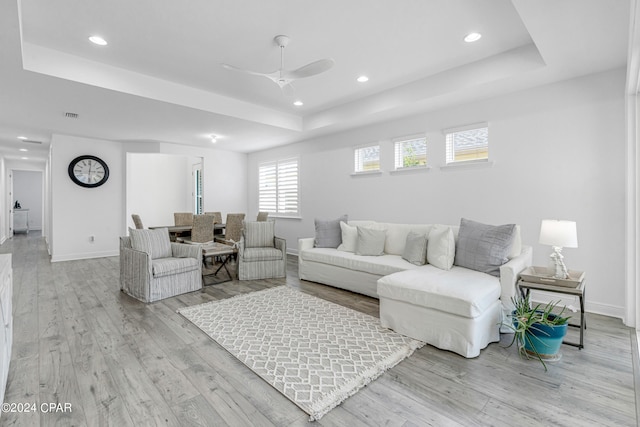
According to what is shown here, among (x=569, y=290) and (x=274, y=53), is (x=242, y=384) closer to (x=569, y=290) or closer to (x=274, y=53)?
(x=569, y=290)

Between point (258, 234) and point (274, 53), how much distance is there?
276 cm

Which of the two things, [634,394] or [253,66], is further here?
[253,66]

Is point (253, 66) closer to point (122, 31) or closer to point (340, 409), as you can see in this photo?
point (122, 31)

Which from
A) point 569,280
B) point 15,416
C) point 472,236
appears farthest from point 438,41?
point 15,416

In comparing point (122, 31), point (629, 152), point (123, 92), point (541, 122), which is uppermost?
point (122, 31)

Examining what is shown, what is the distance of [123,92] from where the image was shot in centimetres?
382

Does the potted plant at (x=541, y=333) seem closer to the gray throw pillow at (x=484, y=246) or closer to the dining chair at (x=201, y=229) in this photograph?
the gray throw pillow at (x=484, y=246)

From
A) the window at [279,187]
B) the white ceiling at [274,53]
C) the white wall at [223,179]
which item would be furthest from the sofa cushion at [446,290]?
the white wall at [223,179]

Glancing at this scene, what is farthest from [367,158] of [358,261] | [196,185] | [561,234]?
[196,185]

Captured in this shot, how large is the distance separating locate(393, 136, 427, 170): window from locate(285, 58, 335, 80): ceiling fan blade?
8.39 ft

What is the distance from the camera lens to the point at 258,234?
16.8 ft

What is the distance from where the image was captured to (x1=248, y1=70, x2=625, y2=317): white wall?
3291 mm

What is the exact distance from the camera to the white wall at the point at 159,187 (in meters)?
8.93

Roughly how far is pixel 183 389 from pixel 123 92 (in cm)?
354
